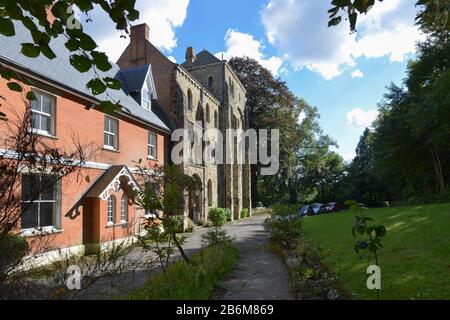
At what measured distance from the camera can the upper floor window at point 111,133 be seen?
18594 mm

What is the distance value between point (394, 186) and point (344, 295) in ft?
147

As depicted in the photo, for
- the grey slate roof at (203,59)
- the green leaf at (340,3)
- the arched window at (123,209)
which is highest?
the grey slate roof at (203,59)

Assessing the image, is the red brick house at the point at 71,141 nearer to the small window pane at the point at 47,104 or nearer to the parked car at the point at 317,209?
the small window pane at the point at 47,104

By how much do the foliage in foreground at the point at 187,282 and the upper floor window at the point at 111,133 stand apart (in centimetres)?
→ 1014

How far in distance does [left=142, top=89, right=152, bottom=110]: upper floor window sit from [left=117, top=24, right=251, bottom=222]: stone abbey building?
1401 millimetres

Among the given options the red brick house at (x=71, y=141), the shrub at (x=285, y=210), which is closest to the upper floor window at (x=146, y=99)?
the red brick house at (x=71, y=141)

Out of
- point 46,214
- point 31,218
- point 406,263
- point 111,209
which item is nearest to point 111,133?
point 111,209

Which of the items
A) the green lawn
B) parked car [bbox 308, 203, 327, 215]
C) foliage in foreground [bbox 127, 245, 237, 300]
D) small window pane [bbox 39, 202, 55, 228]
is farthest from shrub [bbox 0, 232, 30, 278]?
parked car [bbox 308, 203, 327, 215]

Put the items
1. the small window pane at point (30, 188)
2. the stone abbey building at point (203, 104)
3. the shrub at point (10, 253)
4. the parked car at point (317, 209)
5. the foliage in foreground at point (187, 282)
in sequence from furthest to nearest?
the parked car at point (317, 209), the stone abbey building at point (203, 104), the foliage in foreground at point (187, 282), the small window pane at point (30, 188), the shrub at point (10, 253)

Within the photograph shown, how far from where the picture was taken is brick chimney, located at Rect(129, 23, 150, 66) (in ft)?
97.8

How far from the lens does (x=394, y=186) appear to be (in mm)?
47406

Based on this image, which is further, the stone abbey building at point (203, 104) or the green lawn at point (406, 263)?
the stone abbey building at point (203, 104)

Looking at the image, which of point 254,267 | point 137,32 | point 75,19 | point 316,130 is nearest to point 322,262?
point 254,267

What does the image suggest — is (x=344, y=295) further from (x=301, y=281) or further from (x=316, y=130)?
(x=316, y=130)
